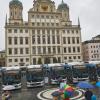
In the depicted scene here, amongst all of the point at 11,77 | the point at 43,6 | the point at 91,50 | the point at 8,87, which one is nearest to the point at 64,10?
the point at 43,6

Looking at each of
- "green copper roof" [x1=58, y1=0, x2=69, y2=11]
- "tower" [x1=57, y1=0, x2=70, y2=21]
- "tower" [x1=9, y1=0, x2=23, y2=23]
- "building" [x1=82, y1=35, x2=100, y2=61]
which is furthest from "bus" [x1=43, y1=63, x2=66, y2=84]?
"building" [x1=82, y1=35, x2=100, y2=61]

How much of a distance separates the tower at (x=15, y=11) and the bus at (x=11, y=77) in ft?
Answer: 181

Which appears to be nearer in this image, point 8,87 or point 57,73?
point 8,87

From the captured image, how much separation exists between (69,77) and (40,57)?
47444 millimetres

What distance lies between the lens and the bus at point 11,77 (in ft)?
98.6

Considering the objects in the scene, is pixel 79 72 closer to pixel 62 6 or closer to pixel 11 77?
pixel 11 77

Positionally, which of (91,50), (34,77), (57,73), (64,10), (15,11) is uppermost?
(64,10)

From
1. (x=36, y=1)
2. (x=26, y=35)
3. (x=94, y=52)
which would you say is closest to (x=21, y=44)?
(x=26, y=35)

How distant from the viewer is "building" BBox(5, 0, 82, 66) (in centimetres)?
8075

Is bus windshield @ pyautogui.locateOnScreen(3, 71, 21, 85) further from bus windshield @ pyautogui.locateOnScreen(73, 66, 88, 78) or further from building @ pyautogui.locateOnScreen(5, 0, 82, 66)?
building @ pyautogui.locateOnScreen(5, 0, 82, 66)

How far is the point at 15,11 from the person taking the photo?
87.3m

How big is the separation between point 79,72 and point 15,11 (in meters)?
57.8

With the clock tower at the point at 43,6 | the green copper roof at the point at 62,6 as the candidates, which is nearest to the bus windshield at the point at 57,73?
the clock tower at the point at 43,6

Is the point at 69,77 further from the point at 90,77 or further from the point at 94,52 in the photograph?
the point at 94,52
